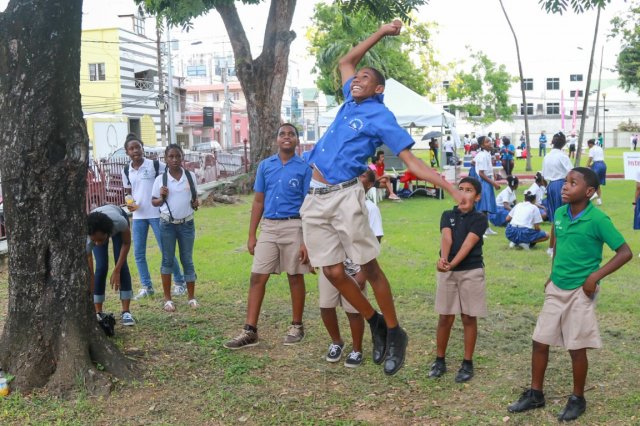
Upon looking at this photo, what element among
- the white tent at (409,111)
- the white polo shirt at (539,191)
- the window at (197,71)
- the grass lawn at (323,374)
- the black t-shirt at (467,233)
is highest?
the window at (197,71)

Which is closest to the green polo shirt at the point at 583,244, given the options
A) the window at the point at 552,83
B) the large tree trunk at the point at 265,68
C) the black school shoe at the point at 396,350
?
the black school shoe at the point at 396,350

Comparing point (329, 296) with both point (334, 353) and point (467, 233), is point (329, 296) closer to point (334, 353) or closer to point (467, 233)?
point (334, 353)

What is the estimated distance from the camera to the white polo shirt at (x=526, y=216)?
1062 cm

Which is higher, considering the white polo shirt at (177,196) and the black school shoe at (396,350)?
the white polo shirt at (177,196)

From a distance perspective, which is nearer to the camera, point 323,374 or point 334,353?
point 323,374

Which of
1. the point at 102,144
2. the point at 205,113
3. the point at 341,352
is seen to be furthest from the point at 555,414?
the point at 205,113

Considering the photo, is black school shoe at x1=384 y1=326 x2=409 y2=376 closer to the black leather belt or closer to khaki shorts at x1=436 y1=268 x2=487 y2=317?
khaki shorts at x1=436 y1=268 x2=487 y2=317

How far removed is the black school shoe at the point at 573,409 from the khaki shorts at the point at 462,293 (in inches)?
33.6

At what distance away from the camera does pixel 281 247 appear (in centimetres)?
596

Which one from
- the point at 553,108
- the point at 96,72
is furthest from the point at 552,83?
the point at 96,72

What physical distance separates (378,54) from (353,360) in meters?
34.4

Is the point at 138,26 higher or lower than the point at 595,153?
higher

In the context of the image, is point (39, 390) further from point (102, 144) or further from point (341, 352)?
point (102, 144)

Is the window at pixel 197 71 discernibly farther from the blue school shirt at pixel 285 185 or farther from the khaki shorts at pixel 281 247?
the khaki shorts at pixel 281 247
